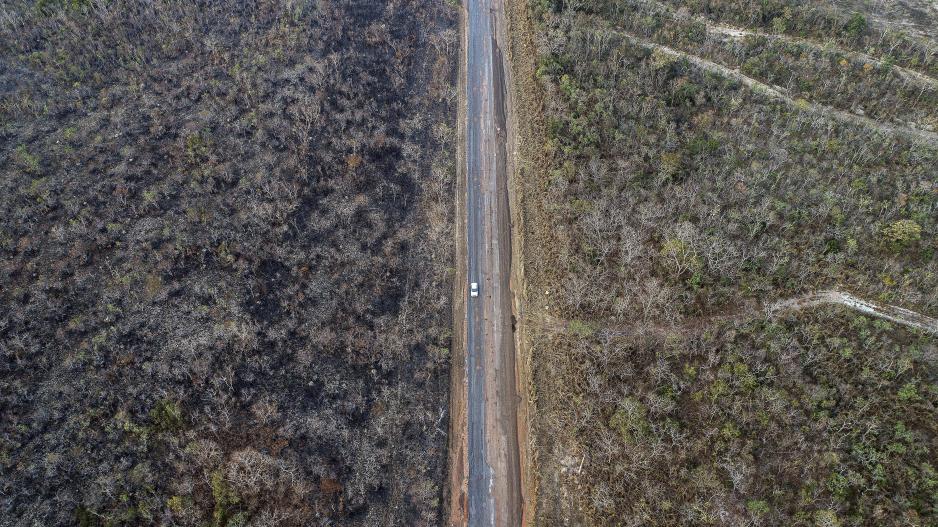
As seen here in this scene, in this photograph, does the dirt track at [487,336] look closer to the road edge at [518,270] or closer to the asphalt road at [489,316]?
the asphalt road at [489,316]

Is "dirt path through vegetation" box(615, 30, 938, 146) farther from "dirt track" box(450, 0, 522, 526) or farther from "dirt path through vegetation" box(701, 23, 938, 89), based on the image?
"dirt track" box(450, 0, 522, 526)

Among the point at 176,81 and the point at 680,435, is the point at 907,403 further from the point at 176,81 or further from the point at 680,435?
the point at 176,81

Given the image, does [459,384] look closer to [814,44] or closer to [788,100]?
[788,100]

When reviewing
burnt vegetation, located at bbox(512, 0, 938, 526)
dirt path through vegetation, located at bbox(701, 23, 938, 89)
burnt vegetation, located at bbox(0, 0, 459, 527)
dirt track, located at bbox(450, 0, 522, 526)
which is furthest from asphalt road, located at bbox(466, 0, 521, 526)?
dirt path through vegetation, located at bbox(701, 23, 938, 89)

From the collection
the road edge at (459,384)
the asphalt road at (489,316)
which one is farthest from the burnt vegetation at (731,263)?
the road edge at (459,384)

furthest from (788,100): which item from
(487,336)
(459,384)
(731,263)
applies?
(459,384)

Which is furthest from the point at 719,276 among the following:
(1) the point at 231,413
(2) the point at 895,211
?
(1) the point at 231,413
